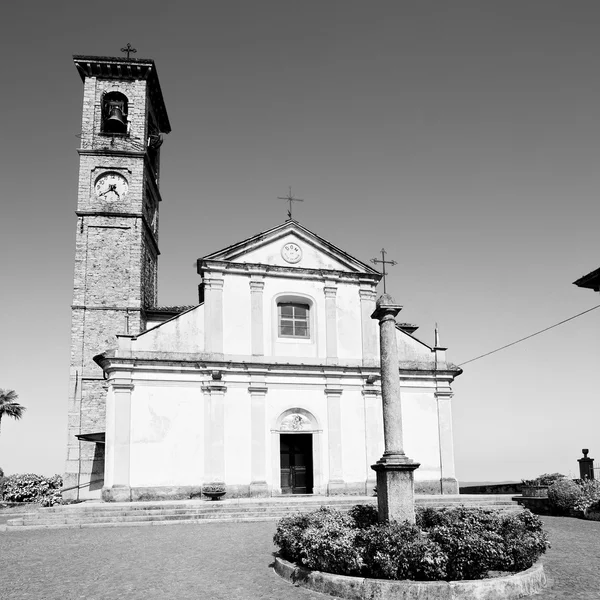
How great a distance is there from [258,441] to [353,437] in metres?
3.57

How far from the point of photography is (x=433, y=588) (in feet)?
25.1

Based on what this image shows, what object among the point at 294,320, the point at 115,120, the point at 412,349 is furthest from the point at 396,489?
the point at 115,120

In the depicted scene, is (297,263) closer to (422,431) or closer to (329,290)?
(329,290)

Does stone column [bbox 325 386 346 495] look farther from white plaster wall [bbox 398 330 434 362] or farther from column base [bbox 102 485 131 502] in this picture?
column base [bbox 102 485 131 502]

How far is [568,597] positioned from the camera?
782 cm

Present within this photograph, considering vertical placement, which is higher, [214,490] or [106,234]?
[106,234]

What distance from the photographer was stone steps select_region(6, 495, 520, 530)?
666 inches

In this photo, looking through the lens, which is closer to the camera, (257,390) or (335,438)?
(257,390)

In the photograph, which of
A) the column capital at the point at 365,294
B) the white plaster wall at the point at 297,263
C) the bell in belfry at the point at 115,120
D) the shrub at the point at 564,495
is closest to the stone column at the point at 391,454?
the shrub at the point at 564,495

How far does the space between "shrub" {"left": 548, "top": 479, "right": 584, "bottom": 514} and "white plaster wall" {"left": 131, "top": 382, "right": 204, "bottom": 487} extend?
36.7ft

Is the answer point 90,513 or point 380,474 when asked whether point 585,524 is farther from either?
point 90,513

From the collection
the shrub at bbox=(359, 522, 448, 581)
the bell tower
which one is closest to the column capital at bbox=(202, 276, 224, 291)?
the bell tower

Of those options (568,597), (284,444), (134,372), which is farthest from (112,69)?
(568,597)

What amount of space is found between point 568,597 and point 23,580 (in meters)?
7.59
